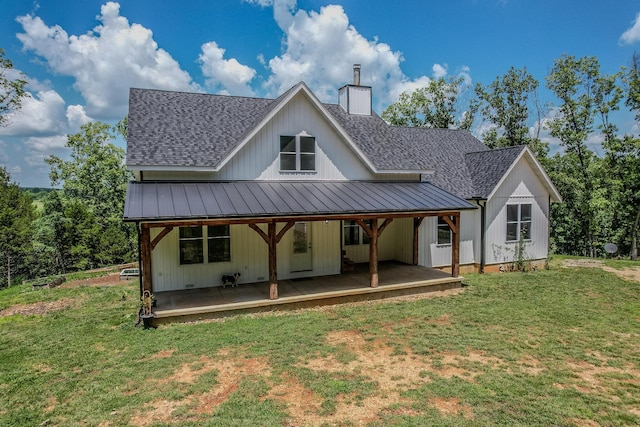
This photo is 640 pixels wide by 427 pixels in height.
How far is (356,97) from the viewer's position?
17.7 metres

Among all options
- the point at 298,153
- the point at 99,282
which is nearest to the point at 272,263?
the point at 298,153

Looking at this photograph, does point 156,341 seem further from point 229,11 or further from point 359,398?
point 229,11

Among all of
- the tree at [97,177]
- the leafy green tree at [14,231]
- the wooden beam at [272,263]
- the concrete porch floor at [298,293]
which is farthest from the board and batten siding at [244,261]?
the leafy green tree at [14,231]

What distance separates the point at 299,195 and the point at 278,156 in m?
1.88

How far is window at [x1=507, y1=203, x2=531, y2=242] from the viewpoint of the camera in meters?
16.6

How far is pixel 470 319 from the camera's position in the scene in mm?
10047

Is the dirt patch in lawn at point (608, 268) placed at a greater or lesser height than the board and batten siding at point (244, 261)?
lesser

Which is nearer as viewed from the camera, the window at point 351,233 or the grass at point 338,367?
the grass at point 338,367

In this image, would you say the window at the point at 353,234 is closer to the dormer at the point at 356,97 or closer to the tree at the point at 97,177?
the dormer at the point at 356,97

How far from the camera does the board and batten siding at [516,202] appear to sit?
1625cm

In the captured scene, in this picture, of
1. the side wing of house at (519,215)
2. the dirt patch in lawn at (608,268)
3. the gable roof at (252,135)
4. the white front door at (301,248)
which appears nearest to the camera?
the gable roof at (252,135)

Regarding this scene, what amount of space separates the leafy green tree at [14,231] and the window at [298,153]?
26.1 metres

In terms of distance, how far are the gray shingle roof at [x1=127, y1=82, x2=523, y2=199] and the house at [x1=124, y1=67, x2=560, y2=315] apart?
0.06 m

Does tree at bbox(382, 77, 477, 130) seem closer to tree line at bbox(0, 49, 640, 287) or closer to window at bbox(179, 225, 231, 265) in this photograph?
tree line at bbox(0, 49, 640, 287)
